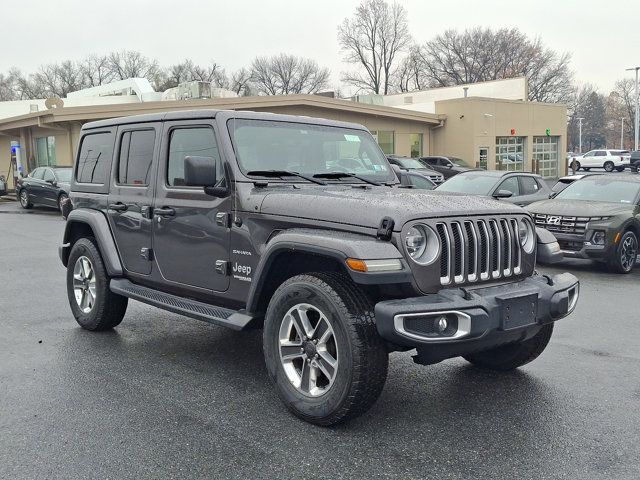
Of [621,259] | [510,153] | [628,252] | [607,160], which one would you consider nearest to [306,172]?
[621,259]

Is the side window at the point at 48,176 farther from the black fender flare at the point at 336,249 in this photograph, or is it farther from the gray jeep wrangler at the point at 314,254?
the black fender flare at the point at 336,249

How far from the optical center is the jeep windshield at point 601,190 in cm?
1098

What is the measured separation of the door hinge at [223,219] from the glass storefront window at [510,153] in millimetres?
33437

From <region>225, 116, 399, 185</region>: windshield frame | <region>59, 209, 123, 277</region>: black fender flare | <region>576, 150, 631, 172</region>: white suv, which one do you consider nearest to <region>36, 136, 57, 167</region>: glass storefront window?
<region>59, 209, 123, 277</region>: black fender flare

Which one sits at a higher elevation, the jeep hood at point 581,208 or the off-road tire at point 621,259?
the jeep hood at point 581,208

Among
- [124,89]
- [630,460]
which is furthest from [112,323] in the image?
[124,89]

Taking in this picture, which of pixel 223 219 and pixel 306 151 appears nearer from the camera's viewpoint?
pixel 223 219

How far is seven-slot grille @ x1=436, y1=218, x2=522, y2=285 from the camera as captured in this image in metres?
3.88

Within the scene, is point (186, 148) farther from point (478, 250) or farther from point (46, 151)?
point (46, 151)

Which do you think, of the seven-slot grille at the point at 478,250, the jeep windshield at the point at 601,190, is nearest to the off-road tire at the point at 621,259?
the jeep windshield at the point at 601,190

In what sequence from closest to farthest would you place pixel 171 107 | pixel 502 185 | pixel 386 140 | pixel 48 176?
1. pixel 502 185
2. pixel 48 176
3. pixel 171 107
4. pixel 386 140

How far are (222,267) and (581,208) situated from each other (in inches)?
298

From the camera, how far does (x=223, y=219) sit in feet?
15.4

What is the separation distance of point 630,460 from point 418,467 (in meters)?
1.16
